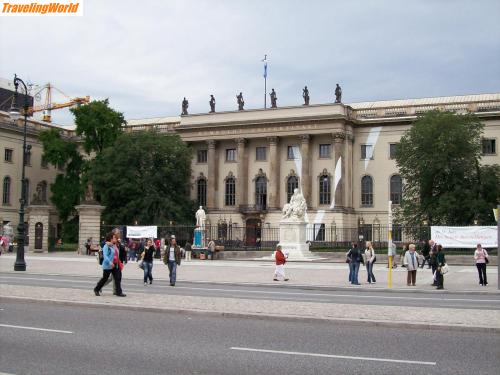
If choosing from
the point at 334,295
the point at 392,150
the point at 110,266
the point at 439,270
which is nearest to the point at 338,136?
the point at 392,150

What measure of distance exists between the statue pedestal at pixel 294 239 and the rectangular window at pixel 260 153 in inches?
1474

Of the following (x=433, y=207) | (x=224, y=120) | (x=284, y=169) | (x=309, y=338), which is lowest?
(x=309, y=338)

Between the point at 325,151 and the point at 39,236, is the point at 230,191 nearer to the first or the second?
the point at 325,151

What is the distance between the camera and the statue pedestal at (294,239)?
47.8 meters

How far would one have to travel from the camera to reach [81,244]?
5647 cm

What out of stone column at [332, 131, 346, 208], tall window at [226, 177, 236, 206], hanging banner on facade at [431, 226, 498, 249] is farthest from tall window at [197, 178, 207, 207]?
hanging banner on facade at [431, 226, 498, 249]

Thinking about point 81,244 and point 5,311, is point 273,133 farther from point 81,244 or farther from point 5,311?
point 5,311

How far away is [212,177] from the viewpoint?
86.6 metres

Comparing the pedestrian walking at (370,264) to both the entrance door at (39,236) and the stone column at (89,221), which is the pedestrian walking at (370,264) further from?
the entrance door at (39,236)

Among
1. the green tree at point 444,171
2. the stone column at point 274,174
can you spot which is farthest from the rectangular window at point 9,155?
the green tree at point 444,171

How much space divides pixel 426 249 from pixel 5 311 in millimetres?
27360

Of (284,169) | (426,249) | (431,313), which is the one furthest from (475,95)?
(431,313)

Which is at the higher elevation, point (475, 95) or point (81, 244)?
point (475, 95)

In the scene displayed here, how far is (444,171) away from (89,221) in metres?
31.8
